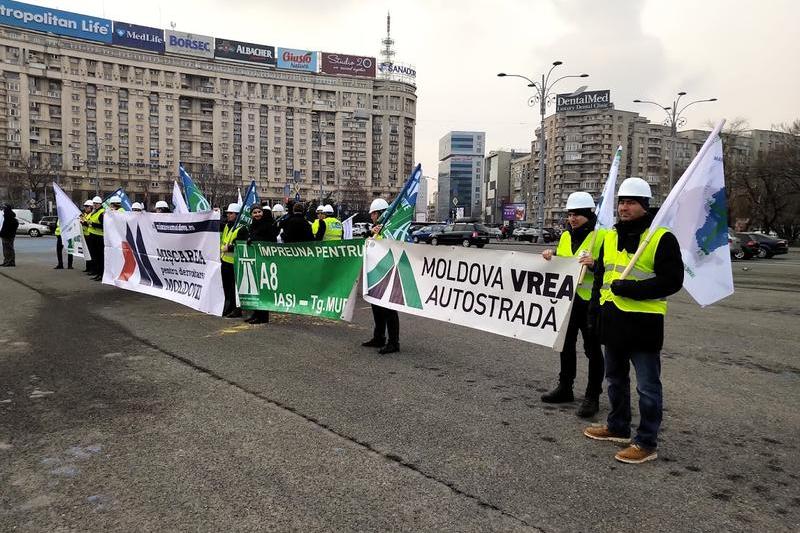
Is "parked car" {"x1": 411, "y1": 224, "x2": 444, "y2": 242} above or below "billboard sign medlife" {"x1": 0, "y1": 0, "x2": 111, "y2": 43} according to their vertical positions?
below

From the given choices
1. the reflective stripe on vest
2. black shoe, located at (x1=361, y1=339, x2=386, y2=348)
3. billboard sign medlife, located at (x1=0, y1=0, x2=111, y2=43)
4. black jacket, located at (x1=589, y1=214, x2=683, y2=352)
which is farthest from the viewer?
billboard sign medlife, located at (x1=0, y1=0, x2=111, y2=43)

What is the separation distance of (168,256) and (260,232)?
2112 millimetres

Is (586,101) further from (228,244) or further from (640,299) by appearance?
(640,299)

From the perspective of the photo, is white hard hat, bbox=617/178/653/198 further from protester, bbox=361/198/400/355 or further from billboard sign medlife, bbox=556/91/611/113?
billboard sign medlife, bbox=556/91/611/113

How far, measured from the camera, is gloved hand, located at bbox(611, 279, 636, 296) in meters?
3.77

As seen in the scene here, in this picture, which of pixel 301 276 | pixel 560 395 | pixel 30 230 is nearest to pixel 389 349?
pixel 301 276

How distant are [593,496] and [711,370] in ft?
12.6

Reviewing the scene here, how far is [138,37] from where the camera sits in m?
115

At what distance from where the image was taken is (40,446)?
4059 millimetres

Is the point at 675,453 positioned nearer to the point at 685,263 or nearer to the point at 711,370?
the point at 685,263

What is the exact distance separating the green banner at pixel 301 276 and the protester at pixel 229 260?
0.15 metres

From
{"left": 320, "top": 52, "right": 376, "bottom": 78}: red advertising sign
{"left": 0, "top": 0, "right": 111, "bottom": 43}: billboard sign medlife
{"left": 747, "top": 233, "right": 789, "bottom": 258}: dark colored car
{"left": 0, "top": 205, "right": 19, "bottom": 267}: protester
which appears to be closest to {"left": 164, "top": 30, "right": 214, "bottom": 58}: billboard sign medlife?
{"left": 0, "top": 0, "right": 111, "bottom": 43}: billboard sign medlife

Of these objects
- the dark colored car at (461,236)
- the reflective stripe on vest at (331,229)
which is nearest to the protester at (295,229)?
the reflective stripe on vest at (331,229)

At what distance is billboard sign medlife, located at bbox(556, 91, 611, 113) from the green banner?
12530cm
